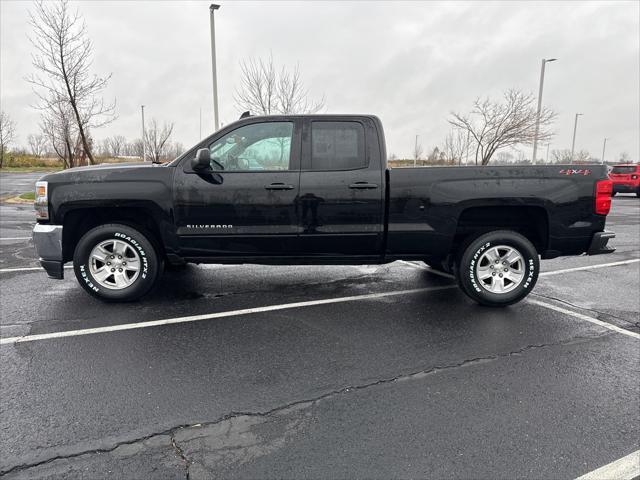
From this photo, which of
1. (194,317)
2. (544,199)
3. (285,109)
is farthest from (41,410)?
(285,109)

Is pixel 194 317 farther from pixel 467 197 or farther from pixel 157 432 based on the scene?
pixel 467 197

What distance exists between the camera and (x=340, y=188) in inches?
185

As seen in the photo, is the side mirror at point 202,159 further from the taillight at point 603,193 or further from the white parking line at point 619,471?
the taillight at point 603,193

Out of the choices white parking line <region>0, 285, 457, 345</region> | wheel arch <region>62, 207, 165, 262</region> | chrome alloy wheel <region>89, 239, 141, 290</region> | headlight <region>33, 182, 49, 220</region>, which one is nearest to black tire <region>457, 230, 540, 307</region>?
white parking line <region>0, 285, 457, 345</region>

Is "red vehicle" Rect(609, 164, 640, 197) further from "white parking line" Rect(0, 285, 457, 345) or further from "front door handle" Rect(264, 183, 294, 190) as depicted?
"front door handle" Rect(264, 183, 294, 190)

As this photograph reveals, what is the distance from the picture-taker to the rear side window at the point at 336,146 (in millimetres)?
4762

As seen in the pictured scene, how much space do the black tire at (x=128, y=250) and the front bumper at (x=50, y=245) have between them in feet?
0.55

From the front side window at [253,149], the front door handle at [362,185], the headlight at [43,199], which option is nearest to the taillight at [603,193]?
the front door handle at [362,185]

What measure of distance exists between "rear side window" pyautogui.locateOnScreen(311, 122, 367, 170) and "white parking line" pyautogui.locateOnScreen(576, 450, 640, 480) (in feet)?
10.7

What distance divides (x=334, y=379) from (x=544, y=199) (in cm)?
308

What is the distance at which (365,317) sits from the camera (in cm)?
455

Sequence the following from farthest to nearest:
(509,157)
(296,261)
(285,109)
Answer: (509,157)
(285,109)
(296,261)

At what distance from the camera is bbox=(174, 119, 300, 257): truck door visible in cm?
467

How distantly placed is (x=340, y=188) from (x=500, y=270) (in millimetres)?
2001
